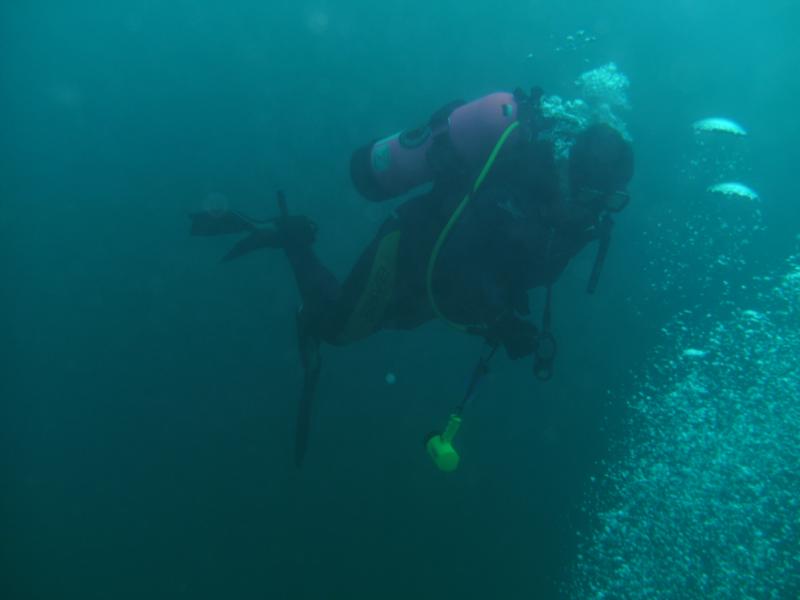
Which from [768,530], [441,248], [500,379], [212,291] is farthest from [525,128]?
[212,291]

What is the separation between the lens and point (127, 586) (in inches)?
369

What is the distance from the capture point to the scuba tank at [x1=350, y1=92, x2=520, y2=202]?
2.65m

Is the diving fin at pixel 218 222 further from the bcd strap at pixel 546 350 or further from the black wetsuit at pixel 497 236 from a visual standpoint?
the bcd strap at pixel 546 350

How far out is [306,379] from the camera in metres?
3.96

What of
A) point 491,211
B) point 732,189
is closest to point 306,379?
point 491,211

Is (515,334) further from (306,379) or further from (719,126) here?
(719,126)

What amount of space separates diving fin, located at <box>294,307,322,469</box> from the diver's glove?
191 centimetres

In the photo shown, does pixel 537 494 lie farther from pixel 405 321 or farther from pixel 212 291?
pixel 212 291

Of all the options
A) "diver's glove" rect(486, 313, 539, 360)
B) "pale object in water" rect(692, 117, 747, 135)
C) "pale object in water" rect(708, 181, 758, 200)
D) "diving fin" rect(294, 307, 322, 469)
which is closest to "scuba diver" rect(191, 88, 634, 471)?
"diver's glove" rect(486, 313, 539, 360)

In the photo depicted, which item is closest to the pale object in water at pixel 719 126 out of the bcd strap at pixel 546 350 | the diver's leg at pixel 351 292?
the diver's leg at pixel 351 292

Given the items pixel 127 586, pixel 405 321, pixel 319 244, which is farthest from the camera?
pixel 319 244

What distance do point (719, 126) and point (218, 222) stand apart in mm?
9433

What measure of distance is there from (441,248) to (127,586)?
33.5 ft

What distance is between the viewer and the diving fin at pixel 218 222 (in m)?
4.21
